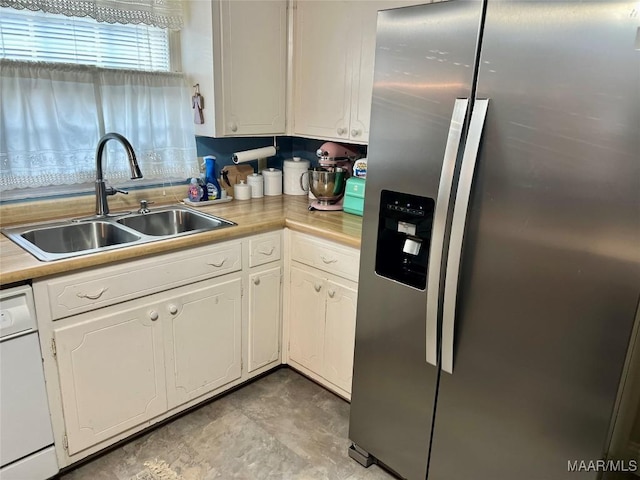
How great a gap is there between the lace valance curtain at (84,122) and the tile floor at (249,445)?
3.98 ft

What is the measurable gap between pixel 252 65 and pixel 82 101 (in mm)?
822

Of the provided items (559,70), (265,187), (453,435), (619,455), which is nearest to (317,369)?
(453,435)

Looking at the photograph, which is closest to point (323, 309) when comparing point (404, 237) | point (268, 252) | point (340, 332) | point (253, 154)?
point (340, 332)

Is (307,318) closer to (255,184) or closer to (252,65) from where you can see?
(255,184)

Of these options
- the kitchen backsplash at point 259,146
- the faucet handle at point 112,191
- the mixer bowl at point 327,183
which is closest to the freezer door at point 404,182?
the mixer bowl at point 327,183

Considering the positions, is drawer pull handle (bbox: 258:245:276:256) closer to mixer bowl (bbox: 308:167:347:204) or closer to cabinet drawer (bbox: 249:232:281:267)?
cabinet drawer (bbox: 249:232:281:267)

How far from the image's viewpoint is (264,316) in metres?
2.35

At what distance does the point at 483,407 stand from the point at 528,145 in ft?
2.64

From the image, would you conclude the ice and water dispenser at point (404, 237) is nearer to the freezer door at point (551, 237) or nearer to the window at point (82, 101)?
the freezer door at point (551, 237)

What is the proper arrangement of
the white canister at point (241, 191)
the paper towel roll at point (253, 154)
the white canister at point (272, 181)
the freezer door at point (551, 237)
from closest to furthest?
the freezer door at point (551, 237)
the paper towel roll at point (253, 154)
the white canister at point (241, 191)
the white canister at point (272, 181)

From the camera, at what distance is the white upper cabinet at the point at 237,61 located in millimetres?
2230

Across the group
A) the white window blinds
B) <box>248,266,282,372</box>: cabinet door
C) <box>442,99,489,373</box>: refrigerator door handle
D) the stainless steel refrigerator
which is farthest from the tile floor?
the white window blinds

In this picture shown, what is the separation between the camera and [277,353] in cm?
250
